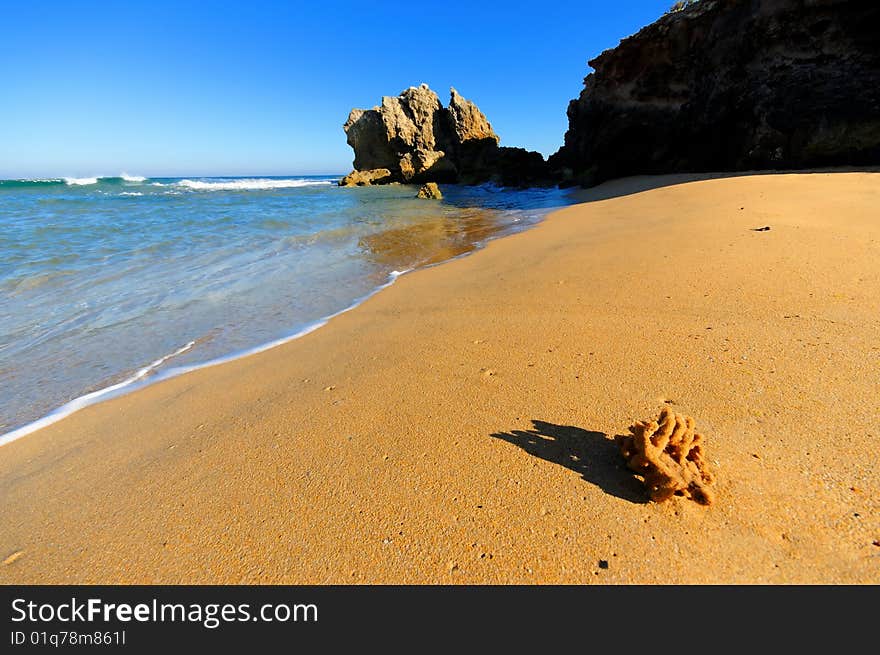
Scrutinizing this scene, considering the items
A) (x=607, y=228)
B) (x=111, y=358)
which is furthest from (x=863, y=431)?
(x=607, y=228)

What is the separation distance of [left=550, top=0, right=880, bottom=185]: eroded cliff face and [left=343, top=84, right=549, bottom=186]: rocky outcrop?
24.2 meters

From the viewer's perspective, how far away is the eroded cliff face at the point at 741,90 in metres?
10.7

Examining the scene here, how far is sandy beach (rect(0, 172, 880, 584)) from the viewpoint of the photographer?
1.25 m

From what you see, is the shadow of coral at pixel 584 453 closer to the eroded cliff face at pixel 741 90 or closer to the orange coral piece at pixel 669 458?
the orange coral piece at pixel 669 458

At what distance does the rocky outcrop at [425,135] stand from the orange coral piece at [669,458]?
43.3 meters

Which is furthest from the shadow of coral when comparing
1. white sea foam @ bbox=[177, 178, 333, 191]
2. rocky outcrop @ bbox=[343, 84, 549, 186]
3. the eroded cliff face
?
white sea foam @ bbox=[177, 178, 333, 191]

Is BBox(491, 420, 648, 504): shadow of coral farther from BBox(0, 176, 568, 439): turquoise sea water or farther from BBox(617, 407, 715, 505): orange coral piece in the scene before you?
BBox(0, 176, 568, 439): turquoise sea water

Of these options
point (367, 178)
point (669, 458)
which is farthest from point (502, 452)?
point (367, 178)

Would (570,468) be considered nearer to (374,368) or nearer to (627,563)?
(627,563)

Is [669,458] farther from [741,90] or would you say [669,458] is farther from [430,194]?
[430,194]

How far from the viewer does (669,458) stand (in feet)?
4.51

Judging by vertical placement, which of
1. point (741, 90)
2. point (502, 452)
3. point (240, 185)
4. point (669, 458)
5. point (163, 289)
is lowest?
point (163, 289)

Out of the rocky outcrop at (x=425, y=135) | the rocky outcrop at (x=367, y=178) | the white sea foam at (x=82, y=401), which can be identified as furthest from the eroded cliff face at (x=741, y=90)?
the rocky outcrop at (x=367, y=178)

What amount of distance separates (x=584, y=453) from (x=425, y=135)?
48.9 m
